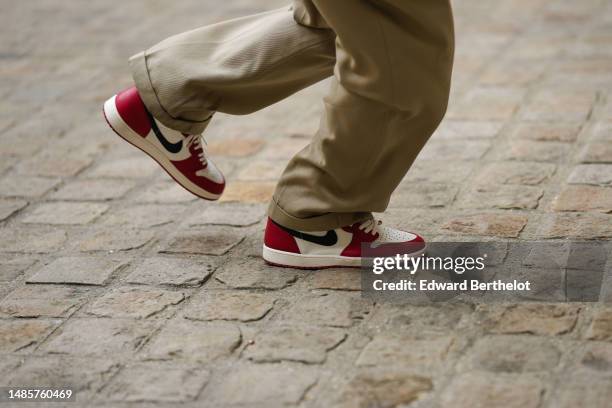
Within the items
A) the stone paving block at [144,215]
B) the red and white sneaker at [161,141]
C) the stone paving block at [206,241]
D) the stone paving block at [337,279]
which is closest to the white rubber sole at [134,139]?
the red and white sneaker at [161,141]

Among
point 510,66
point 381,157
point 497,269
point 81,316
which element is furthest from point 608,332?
point 510,66

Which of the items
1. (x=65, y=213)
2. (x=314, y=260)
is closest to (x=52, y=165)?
(x=65, y=213)

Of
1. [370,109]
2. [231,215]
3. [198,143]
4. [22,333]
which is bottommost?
[231,215]

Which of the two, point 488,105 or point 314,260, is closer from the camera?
point 314,260

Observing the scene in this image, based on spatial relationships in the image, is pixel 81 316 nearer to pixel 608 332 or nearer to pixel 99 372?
pixel 99 372

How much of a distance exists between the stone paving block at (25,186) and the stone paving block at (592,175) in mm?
1781

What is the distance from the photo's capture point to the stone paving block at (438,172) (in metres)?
3.47

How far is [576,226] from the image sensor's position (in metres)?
2.97

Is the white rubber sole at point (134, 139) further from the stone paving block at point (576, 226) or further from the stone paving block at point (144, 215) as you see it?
the stone paving block at point (576, 226)

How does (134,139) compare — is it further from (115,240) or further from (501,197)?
(501,197)

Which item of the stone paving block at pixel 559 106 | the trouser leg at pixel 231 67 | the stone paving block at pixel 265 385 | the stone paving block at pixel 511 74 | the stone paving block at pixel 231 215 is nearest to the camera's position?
the stone paving block at pixel 265 385

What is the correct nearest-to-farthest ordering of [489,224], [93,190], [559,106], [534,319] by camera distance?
[534,319], [489,224], [93,190], [559,106]

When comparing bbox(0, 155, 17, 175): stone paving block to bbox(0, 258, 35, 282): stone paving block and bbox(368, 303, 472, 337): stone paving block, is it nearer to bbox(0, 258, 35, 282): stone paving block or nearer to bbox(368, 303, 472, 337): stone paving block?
bbox(0, 258, 35, 282): stone paving block

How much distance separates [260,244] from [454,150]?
1.00m
